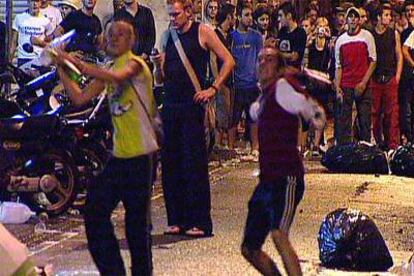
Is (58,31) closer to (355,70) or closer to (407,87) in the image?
(355,70)

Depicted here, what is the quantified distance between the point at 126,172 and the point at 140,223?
1.14 ft

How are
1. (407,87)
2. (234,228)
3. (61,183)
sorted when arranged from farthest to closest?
1. (407,87)
2. (61,183)
3. (234,228)

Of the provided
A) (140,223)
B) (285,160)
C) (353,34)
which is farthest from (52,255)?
(353,34)

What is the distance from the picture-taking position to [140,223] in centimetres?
712

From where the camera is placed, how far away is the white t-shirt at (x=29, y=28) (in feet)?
47.3

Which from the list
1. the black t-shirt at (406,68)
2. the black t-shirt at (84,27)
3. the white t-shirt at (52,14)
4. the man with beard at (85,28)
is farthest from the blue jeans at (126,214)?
the black t-shirt at (406,68)

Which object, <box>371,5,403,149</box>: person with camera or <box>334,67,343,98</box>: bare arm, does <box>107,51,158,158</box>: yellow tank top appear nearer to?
<box>334,67,343,98</box>: bare arm

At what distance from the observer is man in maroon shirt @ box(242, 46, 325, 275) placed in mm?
7035

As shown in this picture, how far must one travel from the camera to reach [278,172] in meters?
7.07

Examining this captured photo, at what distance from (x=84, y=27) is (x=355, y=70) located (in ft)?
16.9

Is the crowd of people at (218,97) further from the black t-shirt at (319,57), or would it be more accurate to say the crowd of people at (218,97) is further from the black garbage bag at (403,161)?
the black garbage bag at (403,161)

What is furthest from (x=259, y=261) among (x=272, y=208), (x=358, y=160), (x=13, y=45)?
(x=358, y=160)

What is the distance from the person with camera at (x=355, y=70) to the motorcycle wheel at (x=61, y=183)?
710 centimetres

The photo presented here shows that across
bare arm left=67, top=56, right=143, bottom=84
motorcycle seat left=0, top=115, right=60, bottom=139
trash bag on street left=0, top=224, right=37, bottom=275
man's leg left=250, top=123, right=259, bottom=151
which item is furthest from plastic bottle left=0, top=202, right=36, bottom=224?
trash bag on street left=0, top=224, right=37, bottom=275
